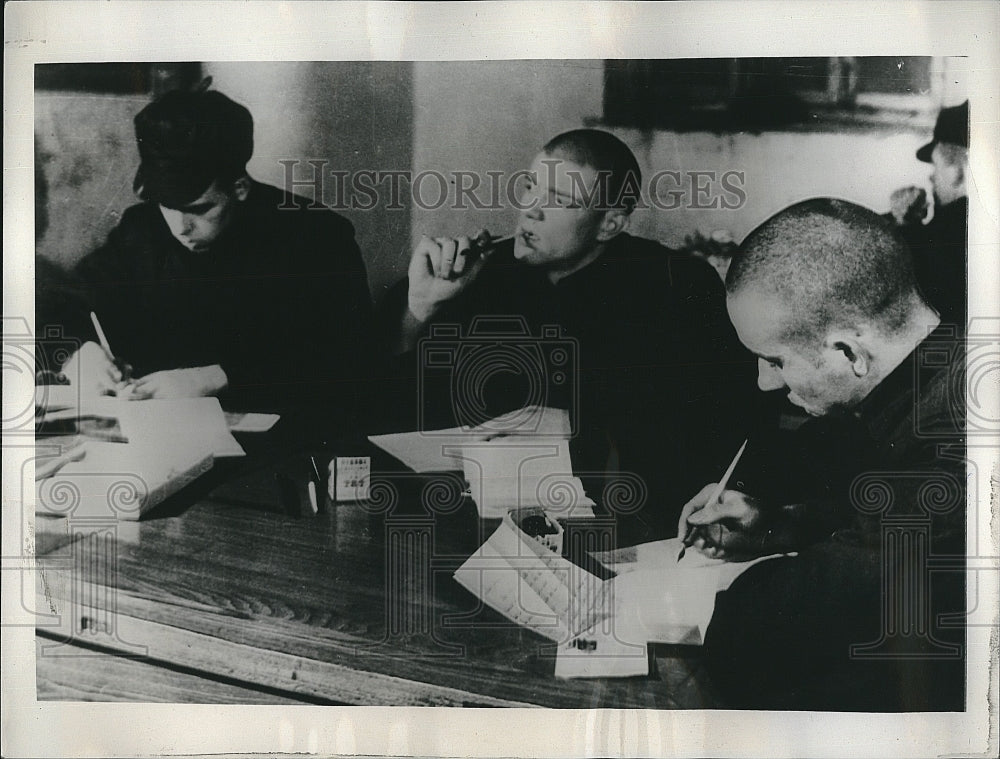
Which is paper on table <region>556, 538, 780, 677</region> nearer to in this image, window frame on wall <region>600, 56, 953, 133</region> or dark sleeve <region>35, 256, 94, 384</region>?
window frame on wall <region>600, 56, 953, 133</region>

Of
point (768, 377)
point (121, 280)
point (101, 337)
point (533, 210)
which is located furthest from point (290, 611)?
point (768, 377)

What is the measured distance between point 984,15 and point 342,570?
2.17 m

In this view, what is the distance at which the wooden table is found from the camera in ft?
6.30

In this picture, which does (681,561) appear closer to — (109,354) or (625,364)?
(625,364)

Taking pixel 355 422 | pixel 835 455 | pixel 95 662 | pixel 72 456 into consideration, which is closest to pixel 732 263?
pixel 835 455

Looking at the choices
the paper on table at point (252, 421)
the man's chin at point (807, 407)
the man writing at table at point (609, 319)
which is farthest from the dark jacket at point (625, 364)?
the paper on table at point (252, 421)

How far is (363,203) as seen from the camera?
1.92 m

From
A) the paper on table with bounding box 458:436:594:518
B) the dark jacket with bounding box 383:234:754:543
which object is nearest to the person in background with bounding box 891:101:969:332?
the dark jacket with bounding box 383:234:754:543

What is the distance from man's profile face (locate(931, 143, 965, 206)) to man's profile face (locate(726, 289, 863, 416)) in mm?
487

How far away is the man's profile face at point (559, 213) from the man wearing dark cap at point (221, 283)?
1.53 ft

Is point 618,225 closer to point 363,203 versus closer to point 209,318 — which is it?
point 363,203

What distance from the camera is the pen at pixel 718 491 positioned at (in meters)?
1.90

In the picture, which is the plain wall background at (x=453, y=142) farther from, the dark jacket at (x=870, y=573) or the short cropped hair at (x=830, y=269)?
the dark jacket at (x=870, y=573)

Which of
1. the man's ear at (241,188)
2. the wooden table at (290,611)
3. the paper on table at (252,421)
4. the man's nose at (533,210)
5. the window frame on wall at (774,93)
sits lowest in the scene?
the wooden table at (290,611)
